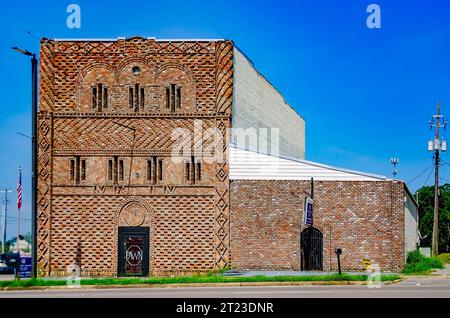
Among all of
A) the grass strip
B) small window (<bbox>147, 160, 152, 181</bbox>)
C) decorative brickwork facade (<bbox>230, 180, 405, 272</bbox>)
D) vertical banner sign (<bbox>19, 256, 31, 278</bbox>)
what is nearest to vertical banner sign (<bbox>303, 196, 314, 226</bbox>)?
decorative brickwork facade (<bbox>230, 180, 405, 272</bbox>)

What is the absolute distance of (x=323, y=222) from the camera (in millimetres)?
35344

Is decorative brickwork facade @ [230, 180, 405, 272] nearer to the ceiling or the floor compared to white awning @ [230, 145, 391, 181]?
nearer to the floor

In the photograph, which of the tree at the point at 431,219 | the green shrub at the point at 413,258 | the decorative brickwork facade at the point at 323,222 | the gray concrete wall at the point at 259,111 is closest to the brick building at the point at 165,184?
the decorative brickwork facade at the point at 323,222

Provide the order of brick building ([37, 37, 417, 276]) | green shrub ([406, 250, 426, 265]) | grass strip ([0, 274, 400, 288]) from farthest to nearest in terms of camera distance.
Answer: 1. green shrub ([406, 250, 426, 265])
2. brick building ([37, 37, 417, 276])
3. grass strip ([0, 274, 400, 288])

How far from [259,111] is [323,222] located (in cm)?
1193

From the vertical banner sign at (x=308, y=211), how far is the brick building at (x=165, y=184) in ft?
2.76

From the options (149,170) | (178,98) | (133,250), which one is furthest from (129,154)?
(133,250)

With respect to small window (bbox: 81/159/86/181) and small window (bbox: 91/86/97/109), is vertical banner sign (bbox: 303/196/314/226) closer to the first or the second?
small window (bbox: 81/159/86/181)

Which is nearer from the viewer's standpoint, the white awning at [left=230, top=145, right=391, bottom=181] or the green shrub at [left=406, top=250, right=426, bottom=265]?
the white awning at [left=230, top=145, right=391, bottom=181]

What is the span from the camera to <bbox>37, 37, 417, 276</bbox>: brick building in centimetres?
3528

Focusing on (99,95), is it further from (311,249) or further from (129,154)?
(311,249)

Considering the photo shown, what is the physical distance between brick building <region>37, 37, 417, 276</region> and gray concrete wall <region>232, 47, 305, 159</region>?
1969 millimetres

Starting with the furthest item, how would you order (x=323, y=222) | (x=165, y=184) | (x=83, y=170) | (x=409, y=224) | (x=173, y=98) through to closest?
(x=409, y=224)
(x=173, y=98)
(x=83, y=170)
(x=165, y=184)
(x=323, y=222)

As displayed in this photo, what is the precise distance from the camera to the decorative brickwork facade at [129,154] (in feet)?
117
